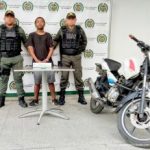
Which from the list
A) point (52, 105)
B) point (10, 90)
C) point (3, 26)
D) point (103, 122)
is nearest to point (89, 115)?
point (103, 122)

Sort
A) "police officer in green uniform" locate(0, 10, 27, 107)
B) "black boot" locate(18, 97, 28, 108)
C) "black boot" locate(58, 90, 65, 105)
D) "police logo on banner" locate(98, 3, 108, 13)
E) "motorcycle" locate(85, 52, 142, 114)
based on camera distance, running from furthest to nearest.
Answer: "police logo on banner" locate(98, 3, 108, 13), "black boot" locate(58, 90, 65, 105), "black boot" locate(18, 97, 28, 108), "police officer in green uniform" locate(0, 10, 27, 107), "motorcycle" locate(85, 52, 142, 114)

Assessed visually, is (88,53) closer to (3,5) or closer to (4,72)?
(4,72)

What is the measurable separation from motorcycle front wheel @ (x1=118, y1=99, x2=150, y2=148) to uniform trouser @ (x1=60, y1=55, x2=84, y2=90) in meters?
2.00

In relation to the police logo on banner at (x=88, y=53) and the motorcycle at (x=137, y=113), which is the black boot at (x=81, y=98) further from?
the motorcycle at (x=137, y=113)

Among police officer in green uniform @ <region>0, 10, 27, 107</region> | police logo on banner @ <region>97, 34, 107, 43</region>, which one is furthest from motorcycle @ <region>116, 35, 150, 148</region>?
police officer in green uniform @ <region>0, 10, 27, 107</region>

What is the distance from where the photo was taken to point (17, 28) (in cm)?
552

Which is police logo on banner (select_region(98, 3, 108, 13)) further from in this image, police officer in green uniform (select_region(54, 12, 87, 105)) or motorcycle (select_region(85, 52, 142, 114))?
motorcycle (select_region(85, 52, 142, 114))

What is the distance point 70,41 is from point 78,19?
0.57 meters

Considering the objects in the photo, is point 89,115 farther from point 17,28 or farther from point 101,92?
point 17,28

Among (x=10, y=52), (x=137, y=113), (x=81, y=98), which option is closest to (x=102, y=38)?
(x=81, y=98)

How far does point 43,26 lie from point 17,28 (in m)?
0.46

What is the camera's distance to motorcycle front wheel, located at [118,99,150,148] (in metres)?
3.91

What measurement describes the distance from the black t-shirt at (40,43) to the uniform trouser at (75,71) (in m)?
0.38

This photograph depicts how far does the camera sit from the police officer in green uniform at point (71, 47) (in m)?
5.68
